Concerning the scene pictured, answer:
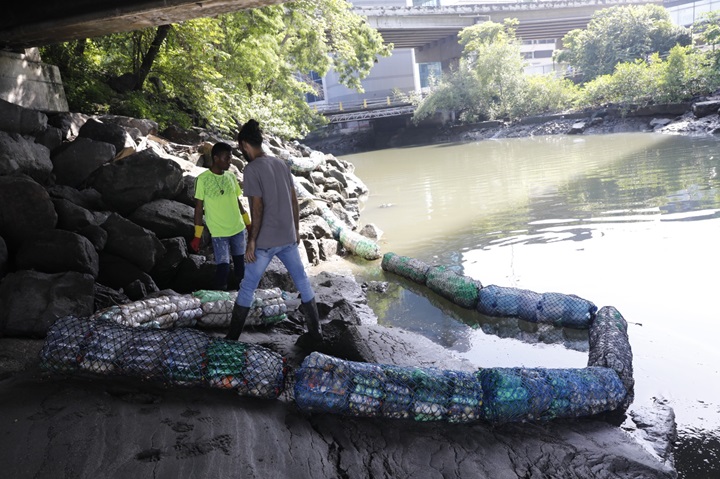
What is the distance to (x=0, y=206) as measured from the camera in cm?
600

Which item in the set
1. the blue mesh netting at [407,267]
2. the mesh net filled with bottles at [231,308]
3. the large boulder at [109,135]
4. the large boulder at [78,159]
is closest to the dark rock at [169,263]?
the mesh net filled with bottles at [231,308]

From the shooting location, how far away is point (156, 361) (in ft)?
13.4

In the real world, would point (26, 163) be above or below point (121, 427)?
above

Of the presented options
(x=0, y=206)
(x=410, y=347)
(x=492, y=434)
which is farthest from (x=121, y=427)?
(x=0, y=206)

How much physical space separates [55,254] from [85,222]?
1.01 meters

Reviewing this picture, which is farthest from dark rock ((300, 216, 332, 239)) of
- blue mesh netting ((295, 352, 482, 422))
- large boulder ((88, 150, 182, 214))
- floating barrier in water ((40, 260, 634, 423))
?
blue mesh netting ((295, 352, 482, 422))

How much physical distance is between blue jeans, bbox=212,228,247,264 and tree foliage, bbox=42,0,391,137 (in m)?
6.53

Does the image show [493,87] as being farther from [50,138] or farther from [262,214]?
[262,214]

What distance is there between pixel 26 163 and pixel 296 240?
4430 millimetres

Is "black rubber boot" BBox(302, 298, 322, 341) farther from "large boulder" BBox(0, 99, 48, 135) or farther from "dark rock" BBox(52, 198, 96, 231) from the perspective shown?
"large boulder" BBox(0, 99, 48, 135)

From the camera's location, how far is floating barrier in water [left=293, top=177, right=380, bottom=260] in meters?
10.6

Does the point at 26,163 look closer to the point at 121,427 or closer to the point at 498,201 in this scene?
the point at 121,427

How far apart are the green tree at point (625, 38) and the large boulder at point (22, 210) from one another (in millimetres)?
44259

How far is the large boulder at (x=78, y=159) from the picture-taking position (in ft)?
25.6
